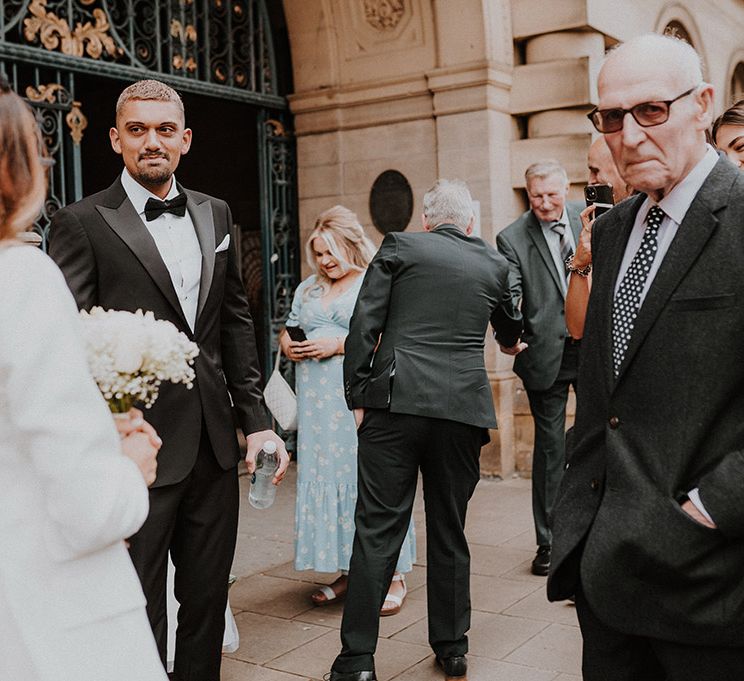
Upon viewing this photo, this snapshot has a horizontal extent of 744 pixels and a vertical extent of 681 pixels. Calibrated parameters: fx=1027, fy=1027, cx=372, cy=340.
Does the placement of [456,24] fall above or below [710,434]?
above

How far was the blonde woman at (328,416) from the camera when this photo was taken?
5.27m

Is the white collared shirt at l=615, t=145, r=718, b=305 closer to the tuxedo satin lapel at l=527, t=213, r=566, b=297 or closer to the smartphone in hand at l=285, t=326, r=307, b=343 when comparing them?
the smartphone in hand at l=285, t=326, r=307, b=343

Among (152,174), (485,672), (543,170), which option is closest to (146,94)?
(152,174)

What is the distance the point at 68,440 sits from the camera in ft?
5.53

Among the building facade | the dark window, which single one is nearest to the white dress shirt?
the building facade

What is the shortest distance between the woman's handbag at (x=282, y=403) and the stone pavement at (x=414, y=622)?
90cm

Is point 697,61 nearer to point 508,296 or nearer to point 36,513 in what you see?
point 36,513

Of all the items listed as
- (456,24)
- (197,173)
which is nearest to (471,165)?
(456,24)

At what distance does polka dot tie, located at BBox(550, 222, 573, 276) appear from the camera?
6.12m

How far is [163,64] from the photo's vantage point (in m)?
7.95

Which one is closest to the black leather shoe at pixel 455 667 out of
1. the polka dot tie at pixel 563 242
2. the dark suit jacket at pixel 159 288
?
the dark suit jacket at pixel 159 288

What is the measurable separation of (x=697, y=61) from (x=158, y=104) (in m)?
1.94

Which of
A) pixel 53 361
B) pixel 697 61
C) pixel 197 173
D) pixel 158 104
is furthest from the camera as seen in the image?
pixel 197 173

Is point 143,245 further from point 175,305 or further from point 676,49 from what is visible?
point 676,49
